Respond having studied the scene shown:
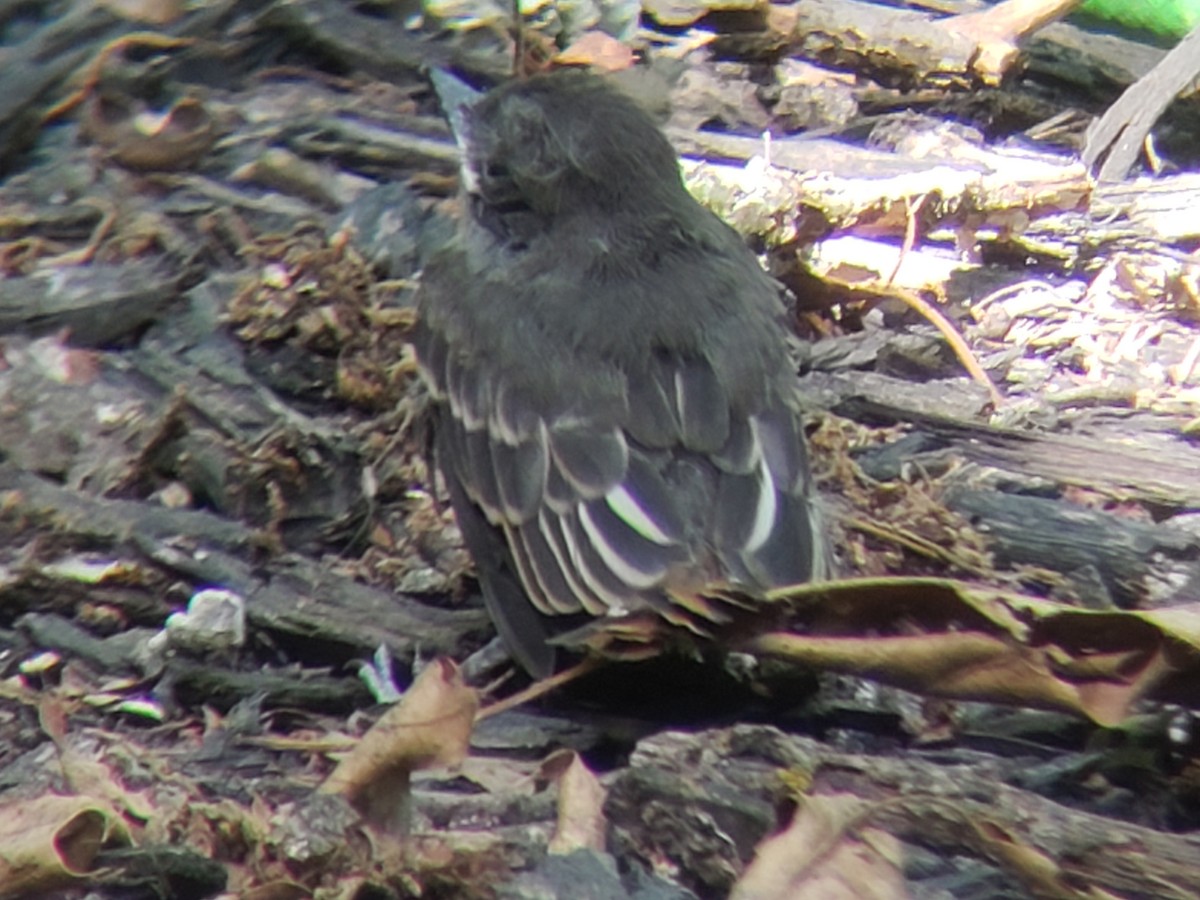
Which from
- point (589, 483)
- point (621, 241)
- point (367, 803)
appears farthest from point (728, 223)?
point (367, 803)

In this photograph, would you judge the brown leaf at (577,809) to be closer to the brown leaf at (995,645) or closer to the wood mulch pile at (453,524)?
the wood mulch pile at (453,524)

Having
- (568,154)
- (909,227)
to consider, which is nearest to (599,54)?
(909,227)

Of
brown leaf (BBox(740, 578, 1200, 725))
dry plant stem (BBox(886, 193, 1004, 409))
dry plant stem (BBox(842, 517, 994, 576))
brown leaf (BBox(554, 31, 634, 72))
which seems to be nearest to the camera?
brown leaf (BBox(740, 578, 1200, 725))

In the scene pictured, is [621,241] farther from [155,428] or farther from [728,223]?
[155,428]

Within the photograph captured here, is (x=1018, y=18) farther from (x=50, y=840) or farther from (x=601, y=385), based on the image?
(x=50, y=840)

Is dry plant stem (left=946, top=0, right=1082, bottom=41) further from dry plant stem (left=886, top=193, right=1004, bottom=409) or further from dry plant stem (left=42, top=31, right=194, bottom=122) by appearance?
dry plant stem (left=42, top=31, right=194, bottom=122)

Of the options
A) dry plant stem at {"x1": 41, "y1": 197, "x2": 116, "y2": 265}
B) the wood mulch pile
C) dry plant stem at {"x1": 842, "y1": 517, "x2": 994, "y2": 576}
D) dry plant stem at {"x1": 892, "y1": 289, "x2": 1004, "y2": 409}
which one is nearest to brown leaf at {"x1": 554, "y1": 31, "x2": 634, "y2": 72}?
the wood mulch pile

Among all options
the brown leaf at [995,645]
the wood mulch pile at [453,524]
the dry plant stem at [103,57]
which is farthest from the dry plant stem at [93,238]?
the brown leaf at [995,645]
